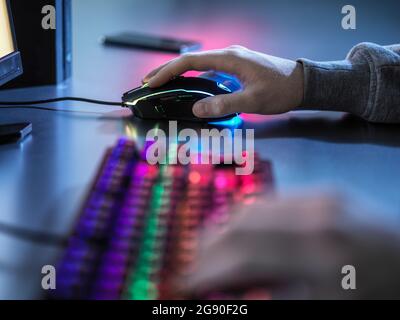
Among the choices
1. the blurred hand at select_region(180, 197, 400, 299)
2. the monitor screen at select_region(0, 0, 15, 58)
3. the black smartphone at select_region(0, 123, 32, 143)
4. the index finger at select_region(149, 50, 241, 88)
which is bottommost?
the blurred hand at select_region(180, 197, 400, 299)

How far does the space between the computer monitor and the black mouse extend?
20cm

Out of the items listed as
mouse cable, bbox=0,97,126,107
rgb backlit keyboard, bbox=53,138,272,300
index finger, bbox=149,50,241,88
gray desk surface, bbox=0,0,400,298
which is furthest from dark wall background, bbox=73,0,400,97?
rgb backlit keyboard, bbox=53,138,272,300

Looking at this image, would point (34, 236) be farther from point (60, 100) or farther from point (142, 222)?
point (60, 100)

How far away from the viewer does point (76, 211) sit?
0.61m

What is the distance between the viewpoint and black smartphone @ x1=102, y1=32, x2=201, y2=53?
56.6 inches

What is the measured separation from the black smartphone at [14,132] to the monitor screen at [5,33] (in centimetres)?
12

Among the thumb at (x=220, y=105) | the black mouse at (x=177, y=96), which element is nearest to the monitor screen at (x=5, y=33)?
the black mouse at (x=177, y=96)

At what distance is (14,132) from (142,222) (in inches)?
13.9

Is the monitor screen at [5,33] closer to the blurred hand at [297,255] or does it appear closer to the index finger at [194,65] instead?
the index finger at [194,65]

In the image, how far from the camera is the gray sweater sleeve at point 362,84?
937mm

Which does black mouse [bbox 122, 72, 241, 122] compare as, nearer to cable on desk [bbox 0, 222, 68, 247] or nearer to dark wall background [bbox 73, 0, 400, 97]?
dark wall background [bbox 73, 0, 400, 97]
